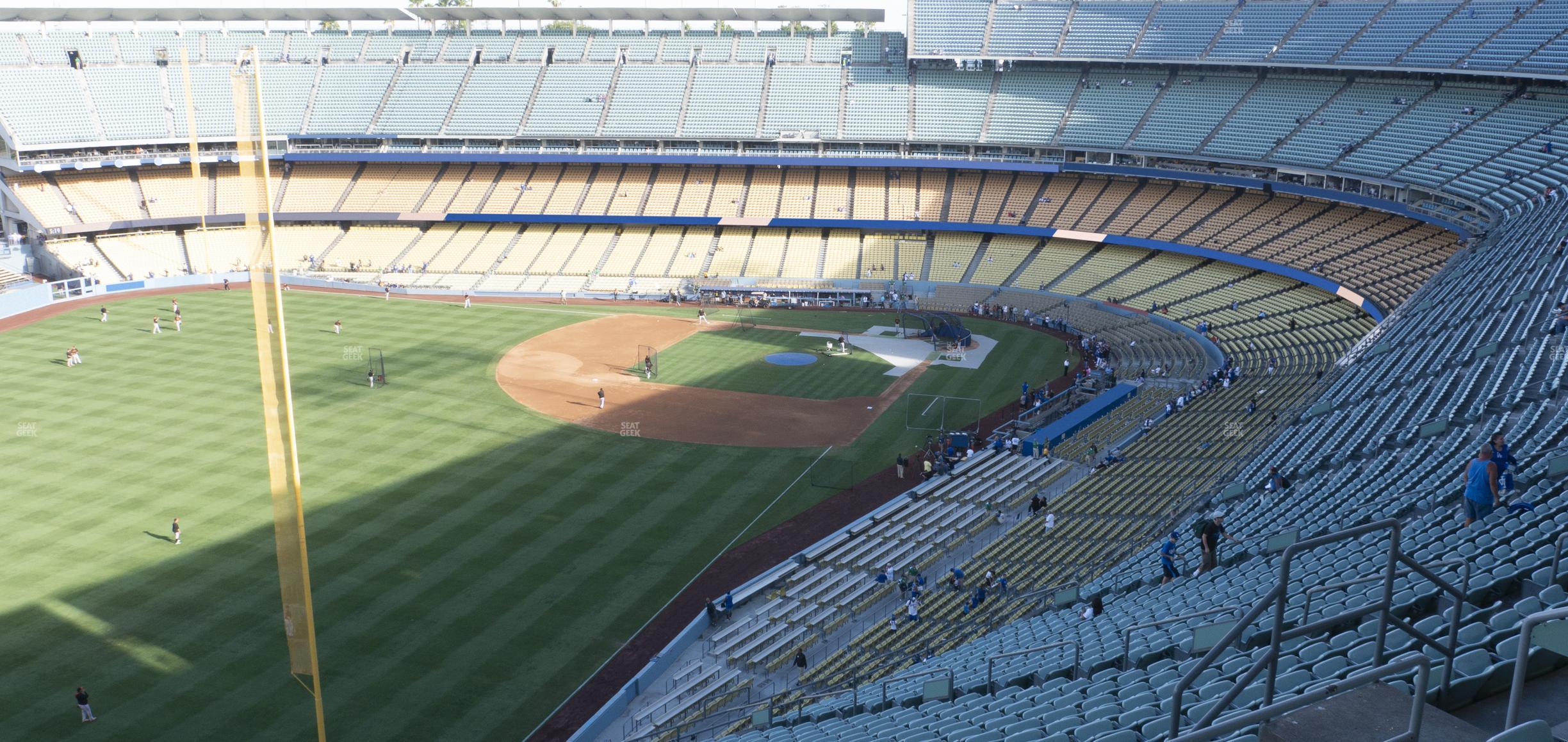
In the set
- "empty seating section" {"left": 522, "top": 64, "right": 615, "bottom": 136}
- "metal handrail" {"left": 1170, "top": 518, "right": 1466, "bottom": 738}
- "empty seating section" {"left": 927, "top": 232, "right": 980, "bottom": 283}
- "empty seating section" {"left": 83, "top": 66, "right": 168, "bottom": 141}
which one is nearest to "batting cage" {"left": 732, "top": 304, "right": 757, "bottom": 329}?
"empty seating section" {"left": 927, "top": 232, "right": 980, "bottom": 283}

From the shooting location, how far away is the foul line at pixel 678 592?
2277 cm

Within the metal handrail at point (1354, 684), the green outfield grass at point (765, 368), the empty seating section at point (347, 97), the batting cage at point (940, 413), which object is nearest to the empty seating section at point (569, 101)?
the empty seating section at point (347, 97)

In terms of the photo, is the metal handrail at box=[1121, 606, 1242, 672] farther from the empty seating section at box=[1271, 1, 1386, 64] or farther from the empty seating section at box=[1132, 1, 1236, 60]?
the empty seating section at box=[1132, 1, 1236, 60]

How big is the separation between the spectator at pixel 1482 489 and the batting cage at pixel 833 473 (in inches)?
883

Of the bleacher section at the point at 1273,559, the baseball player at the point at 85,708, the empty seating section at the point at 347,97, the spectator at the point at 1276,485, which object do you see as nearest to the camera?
the bleacher section at the point at 1273,559

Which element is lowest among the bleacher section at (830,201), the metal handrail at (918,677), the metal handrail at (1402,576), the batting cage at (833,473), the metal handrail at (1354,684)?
the batting cage at (833,473)

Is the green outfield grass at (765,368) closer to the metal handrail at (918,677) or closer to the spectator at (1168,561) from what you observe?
the spectator at (1168,561)

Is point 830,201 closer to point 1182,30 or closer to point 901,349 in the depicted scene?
point 901,349

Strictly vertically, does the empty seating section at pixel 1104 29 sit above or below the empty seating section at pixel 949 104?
above

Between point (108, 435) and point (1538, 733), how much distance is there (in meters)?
42.7

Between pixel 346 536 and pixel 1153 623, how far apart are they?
22.8m

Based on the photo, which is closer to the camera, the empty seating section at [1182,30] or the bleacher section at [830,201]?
the bleacher section at [830,201]

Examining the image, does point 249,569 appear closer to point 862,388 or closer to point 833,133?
point 862,388

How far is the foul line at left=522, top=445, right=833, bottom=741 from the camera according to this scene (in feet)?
74.7
